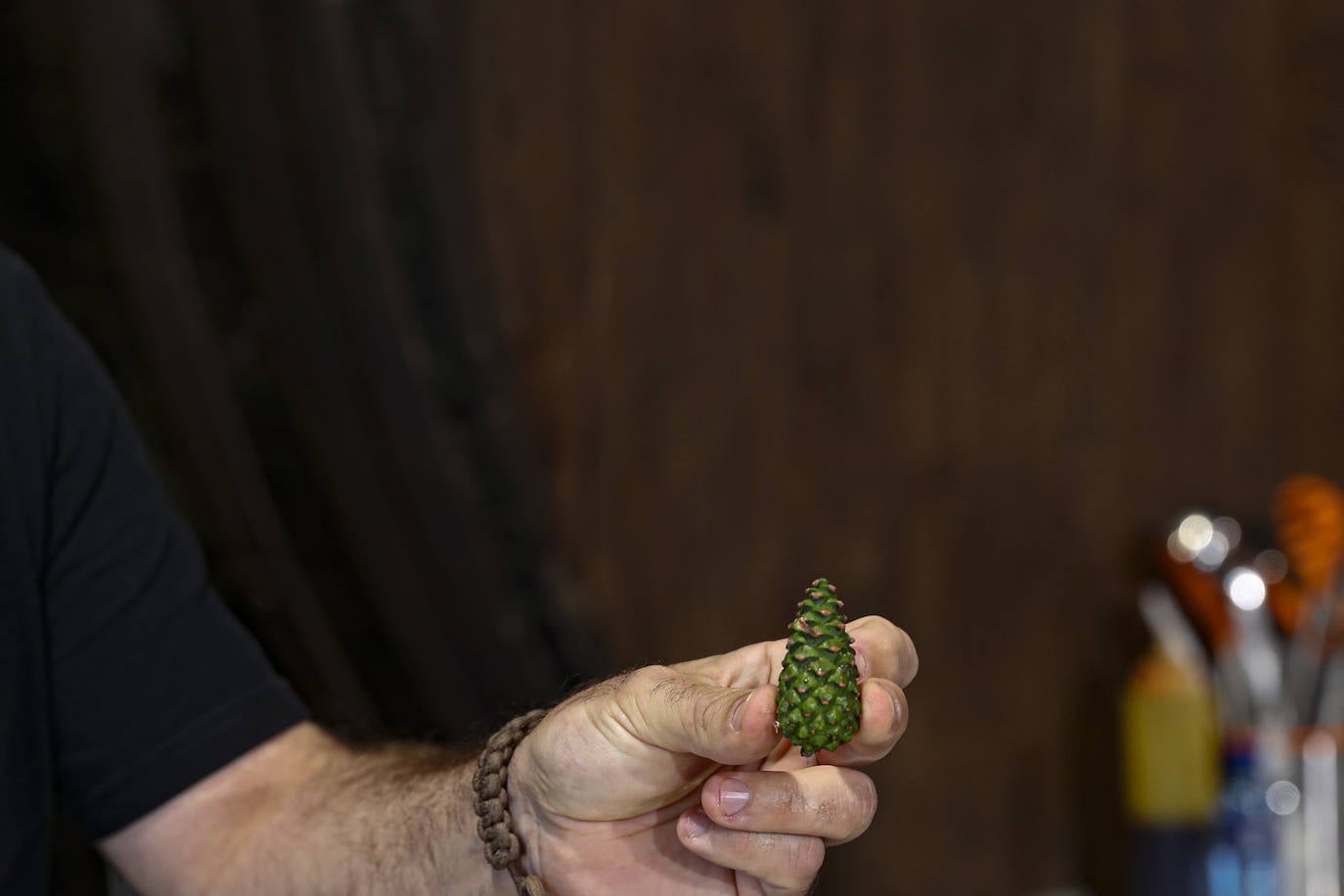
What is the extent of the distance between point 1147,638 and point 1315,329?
436mm

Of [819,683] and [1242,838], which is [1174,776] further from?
[819,683]

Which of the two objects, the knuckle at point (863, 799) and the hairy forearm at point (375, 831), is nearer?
the knuckle at point (863, 799)

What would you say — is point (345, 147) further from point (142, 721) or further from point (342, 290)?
point (142, 721)

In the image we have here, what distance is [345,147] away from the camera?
2.81 feet

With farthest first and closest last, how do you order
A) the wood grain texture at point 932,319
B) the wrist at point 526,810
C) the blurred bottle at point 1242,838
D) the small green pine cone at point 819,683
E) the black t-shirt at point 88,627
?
the blurred bottle at point 1242,838
the wood grain texture at point 932,319
the black t-shirt at point 88,627
the wrist at point 526,810
the small green pine cone at point 819,683

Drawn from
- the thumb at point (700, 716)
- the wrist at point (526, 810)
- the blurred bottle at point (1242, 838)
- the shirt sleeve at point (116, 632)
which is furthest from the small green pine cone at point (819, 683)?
the blurred bottle at point (1242, 838)

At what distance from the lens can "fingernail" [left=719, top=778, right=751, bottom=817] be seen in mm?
539

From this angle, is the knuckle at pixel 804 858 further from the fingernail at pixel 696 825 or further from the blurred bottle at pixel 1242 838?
the blurred bottle at pixel 1242 838

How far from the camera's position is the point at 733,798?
0.54m

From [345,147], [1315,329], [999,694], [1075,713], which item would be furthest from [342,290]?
[1315,329]

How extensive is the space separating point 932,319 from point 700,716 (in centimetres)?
100

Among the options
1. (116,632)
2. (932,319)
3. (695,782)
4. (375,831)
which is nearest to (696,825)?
(695,782)

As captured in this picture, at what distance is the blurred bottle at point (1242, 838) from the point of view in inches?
54.0

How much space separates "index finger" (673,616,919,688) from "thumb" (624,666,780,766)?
4 centimetres
